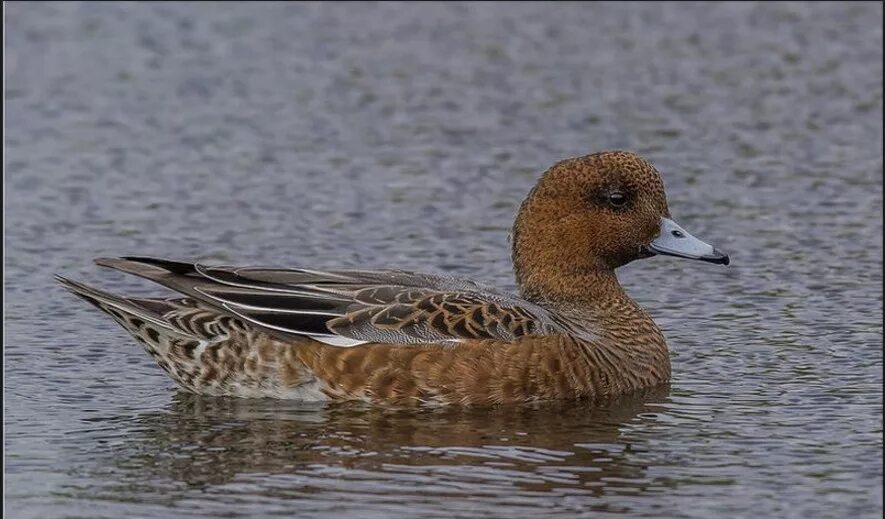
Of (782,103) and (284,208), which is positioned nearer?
(284,208)

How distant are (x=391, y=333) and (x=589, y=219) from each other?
131 cm

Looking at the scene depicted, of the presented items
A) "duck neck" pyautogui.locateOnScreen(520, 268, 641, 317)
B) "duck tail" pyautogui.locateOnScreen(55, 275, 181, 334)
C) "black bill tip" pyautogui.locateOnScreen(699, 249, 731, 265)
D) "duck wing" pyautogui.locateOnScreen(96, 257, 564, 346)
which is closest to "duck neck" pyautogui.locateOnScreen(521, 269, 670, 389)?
"duck neck" pyautogui.locateOnScreen(520, 268, 641, 317)

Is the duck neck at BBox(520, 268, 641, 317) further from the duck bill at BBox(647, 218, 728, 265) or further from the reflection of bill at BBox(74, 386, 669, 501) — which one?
the reflection of bill at BBox(74, 386, 669, 501)

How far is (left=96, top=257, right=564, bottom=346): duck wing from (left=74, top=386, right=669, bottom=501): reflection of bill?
36 cm

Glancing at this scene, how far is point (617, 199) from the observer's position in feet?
31.3

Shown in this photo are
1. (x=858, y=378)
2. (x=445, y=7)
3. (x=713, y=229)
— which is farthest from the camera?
(x=445, y=7)

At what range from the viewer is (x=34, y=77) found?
1492cm

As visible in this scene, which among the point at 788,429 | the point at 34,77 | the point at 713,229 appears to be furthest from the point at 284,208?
the point at 788,429

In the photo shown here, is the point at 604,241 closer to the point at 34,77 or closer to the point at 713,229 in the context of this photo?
the point at 713,229

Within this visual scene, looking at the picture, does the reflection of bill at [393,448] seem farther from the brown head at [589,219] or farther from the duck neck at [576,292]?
the brown head at [589,219]

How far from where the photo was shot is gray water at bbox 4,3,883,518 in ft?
25.1

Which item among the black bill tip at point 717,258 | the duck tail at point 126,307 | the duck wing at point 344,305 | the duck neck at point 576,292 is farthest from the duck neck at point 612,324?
the duck tail at point 126,307

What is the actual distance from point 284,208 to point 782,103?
4458 mm

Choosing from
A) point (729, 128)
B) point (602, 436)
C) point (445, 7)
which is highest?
point (445, 7)
